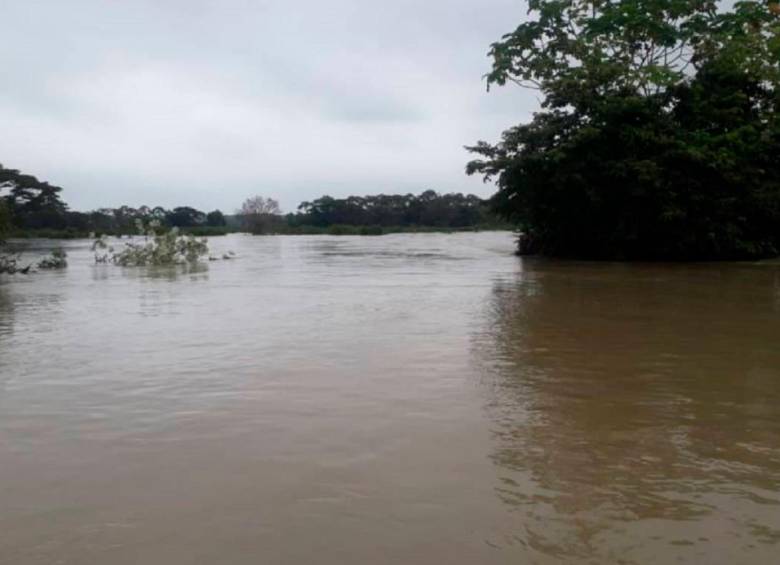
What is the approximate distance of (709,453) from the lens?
151 inches

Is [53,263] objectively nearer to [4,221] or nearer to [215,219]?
[4,221]

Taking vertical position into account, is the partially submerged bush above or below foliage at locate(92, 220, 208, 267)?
below

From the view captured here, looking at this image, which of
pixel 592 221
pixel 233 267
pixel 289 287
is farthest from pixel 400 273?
pixel 592 221

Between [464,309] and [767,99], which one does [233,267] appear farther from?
[767,99]

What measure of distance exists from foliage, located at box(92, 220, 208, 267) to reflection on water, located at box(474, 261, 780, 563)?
15555 millimetres

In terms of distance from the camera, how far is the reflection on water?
9.52ft

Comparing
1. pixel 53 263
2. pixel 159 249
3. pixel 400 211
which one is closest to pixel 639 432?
pixel 159 249

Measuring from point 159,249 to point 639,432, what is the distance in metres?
20.0

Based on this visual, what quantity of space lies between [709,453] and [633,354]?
2.86 metres

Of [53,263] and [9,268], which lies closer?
[9,268]

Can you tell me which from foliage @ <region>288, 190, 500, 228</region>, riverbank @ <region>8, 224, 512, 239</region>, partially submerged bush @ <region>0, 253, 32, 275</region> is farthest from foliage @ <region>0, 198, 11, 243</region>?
foliage @ <region>288, 190, 500, 228</region>

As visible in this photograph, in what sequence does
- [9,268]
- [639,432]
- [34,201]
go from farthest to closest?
[34,201] → [9,268] → [639,432]

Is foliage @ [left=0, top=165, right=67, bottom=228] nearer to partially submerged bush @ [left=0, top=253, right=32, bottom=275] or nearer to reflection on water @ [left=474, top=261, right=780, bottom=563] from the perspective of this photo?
partially submerged bush @ [left=0, top=253, right=32, bottom=275]

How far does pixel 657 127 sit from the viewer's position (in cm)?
2214
